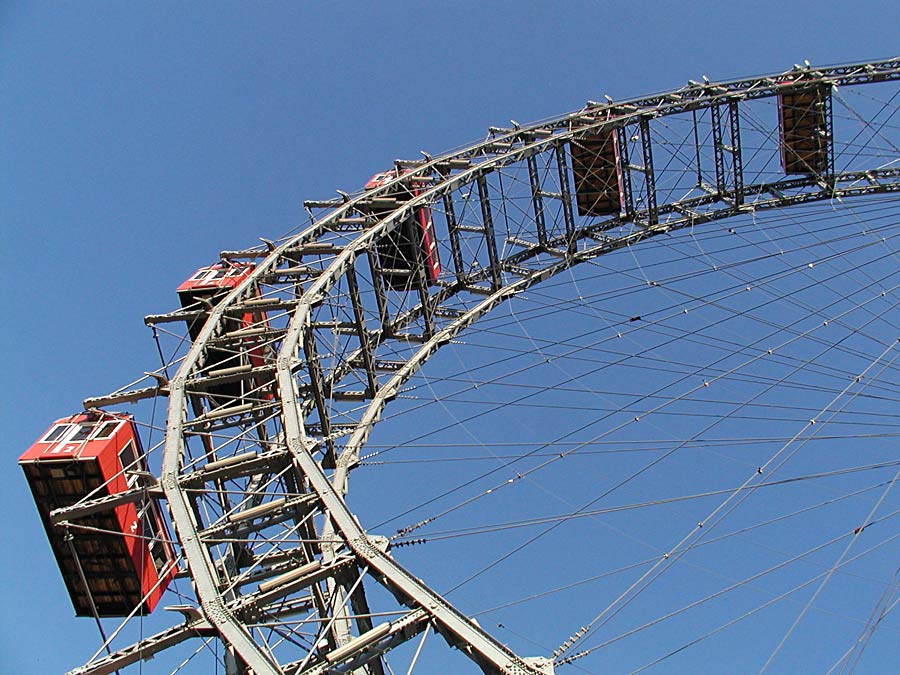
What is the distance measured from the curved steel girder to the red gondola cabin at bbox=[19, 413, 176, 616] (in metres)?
2.53

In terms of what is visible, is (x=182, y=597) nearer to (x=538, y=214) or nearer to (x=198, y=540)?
(x=198, y=540)

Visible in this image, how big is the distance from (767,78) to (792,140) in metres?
3.13

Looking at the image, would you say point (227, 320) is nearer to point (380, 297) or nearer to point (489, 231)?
point (380, 297)

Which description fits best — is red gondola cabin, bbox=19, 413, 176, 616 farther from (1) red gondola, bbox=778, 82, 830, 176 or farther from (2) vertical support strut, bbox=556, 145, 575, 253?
(1) red gondola, bbox=778, 82, 830, 176

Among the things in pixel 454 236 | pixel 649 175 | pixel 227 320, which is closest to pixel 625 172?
pixel 649 175

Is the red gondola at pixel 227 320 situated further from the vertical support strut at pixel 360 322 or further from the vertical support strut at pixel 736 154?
the vertical support strut at pixel 736 154

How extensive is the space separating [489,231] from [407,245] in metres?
3.56

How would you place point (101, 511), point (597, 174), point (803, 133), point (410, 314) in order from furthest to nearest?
point (803, 133) < point (597, 174) < point (410, 314) < point (101, 511)

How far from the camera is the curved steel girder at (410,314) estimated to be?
15055mm

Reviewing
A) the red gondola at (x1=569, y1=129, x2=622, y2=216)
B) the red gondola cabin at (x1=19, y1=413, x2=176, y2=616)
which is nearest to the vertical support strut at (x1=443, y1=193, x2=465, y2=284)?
the red gondola at (x1=569, y1=129, x2=622, y2=216)

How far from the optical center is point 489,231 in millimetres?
32656

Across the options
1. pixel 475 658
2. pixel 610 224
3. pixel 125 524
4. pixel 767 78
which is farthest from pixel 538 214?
pixel 475 658

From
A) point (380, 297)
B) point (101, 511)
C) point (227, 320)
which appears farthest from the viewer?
point (380, 297)

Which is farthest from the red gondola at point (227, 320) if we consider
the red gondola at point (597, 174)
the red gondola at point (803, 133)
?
the red gondola at point (803, 133)
